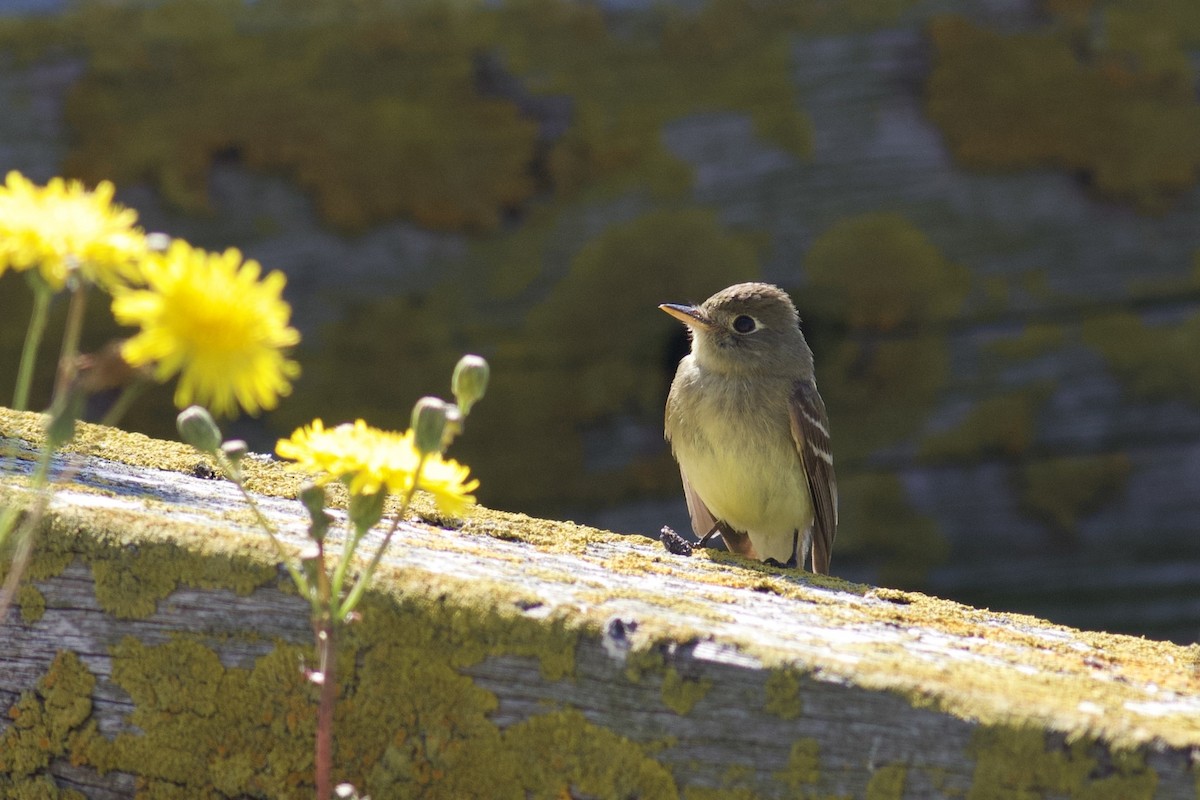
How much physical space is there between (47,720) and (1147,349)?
415cm

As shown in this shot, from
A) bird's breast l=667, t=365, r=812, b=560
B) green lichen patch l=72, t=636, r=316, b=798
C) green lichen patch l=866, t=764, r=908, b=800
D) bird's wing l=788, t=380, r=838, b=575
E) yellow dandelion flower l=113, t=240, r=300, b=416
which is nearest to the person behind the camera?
yellow dandelion flower l=113, t=240, r=300, b=416

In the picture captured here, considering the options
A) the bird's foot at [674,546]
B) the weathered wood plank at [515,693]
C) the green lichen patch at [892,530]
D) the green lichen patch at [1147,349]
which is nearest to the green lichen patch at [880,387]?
the green lichen patch at [892,530]

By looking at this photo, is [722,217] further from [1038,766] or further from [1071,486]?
[1038,766]

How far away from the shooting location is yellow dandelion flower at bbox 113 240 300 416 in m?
1.52

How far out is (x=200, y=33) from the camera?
4.75 m

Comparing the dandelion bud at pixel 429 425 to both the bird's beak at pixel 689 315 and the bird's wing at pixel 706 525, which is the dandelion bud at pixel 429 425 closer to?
the bird's beak at pixel 689 315

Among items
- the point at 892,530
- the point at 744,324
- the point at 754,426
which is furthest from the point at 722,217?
the point at 892,530

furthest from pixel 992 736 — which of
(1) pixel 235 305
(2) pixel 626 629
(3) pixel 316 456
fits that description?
(1) pixel 235 305

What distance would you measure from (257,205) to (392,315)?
0.61 meters

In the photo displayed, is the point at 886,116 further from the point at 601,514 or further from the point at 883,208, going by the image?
the point at 601,514

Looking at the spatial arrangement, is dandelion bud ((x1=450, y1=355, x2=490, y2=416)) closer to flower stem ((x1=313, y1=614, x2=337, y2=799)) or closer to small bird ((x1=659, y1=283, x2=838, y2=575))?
flower stem ((x1=313, y1=614, x2=337, y2=799))

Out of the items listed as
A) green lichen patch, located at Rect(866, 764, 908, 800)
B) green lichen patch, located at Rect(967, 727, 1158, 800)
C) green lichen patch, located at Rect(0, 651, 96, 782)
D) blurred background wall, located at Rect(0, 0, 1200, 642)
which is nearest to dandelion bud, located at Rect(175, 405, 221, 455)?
A: green lichen patch, located at Rect(0, 651, 96, 782)

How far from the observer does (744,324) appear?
569 cm

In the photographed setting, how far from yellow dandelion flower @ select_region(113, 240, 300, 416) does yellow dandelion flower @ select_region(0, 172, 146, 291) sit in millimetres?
47
